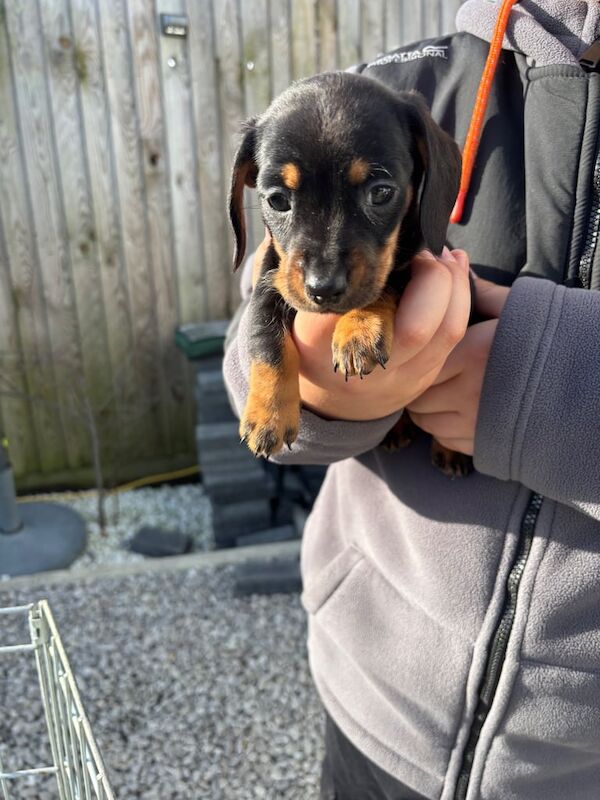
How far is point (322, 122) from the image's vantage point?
1206 mm

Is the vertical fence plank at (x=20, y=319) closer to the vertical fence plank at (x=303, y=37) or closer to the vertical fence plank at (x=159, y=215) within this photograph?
the vertical fence plank at (x=159, y=215)

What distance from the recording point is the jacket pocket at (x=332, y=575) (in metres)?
1.44

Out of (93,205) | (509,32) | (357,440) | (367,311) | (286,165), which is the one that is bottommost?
(93,205)

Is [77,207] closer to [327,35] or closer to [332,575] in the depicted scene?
[327,35]

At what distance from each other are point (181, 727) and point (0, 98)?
3221mm

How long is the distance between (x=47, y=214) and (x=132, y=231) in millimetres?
472

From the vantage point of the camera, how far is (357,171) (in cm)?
117

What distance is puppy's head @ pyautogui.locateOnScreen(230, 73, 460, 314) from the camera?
1.15 meters

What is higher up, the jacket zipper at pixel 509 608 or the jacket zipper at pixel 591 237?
the jacket zipper at pixel 591 237

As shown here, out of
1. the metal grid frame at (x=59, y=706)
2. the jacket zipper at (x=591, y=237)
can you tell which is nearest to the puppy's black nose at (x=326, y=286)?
the jacket zipper at (x=591, y=237)

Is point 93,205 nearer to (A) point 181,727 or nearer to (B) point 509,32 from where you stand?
(A) point 181,727

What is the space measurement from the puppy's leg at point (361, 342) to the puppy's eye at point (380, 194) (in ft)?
0.67

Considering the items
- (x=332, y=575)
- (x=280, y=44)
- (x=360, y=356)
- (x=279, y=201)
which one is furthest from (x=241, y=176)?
(x=280, y=44)

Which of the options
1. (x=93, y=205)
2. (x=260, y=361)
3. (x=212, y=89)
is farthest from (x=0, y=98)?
(x=260, y=361)
